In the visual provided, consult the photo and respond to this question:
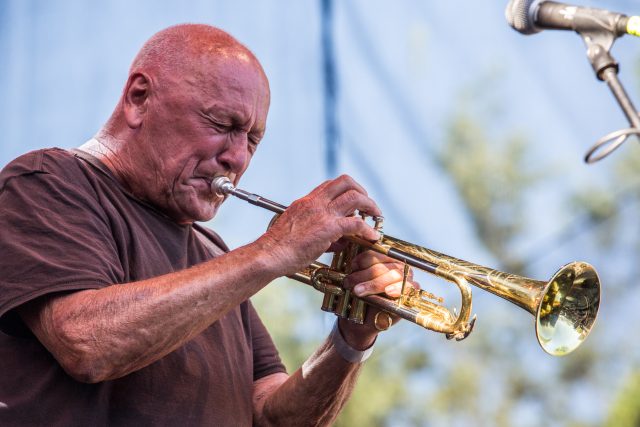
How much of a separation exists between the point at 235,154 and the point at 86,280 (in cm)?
66

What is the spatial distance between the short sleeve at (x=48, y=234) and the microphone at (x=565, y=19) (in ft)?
3.87

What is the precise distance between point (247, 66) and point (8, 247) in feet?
2.89

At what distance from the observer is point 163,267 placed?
2.55 meters

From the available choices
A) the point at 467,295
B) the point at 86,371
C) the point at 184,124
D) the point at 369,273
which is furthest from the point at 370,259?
the point at 86,371

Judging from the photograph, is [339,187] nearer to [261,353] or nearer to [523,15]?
[523,15]

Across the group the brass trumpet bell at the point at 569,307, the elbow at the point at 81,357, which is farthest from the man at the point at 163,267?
the brass trumpet bell at the point at 569,307

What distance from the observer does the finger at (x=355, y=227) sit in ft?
7.71

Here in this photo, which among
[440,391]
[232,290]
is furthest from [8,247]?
[440,391]

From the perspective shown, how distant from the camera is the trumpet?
2549 millimetres

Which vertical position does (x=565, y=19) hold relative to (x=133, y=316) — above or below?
above

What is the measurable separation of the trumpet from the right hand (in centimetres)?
19

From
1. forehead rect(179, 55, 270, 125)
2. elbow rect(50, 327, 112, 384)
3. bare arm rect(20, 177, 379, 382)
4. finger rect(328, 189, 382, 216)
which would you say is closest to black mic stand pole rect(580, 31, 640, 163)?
finger rect(328, 189, 382, 216)

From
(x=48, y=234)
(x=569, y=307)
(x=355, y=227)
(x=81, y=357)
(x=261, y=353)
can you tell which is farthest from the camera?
(x=261, y=353)

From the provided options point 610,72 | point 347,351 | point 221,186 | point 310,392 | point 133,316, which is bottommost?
point 310,392
